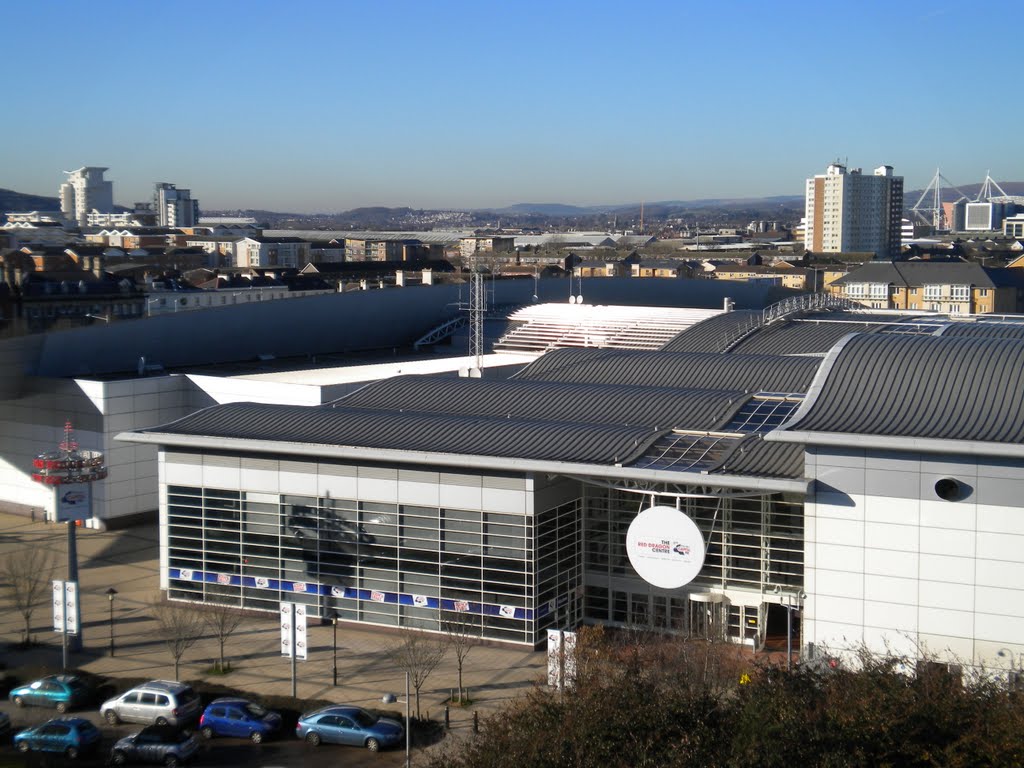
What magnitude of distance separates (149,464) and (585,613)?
12.0m

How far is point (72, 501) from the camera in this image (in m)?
20.3

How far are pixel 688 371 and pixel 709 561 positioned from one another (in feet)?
25.9

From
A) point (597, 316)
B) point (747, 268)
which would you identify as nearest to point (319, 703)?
point (597, 316)

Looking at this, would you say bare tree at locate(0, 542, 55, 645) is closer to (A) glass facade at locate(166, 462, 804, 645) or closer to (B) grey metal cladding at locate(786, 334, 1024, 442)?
(A) glass facade at locate(166, 462, 804, 645)

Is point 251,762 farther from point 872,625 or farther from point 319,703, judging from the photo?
point 872,625

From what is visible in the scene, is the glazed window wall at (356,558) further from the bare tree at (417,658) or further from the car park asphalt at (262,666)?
the bare tree at (417,658)

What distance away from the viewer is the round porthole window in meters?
16.2

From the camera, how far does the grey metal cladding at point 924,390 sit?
55.5ft

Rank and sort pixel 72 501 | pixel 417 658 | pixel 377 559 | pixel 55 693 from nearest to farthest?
pixel 55 693 → pixel 417 658 → pixel 377 559 → pixel 72 501

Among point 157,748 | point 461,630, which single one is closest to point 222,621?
point 461,630

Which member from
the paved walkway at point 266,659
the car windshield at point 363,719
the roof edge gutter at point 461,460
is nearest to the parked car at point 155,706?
the paved walkway at point 266,659

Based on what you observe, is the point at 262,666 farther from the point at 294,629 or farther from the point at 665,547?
the point at 665,547

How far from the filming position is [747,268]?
87.9 metres

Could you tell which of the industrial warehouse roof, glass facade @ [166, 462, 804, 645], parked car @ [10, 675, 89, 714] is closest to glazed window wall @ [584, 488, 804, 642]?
glass facade @ [166, 462, 804, 645]
